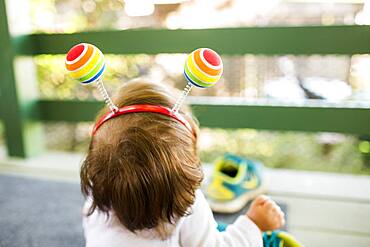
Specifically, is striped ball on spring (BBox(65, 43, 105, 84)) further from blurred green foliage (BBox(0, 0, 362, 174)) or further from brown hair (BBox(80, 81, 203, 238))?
blurred green foliage (BBox(0, 0, 362, 174))

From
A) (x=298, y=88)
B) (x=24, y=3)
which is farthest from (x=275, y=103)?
(x=24, y=3)

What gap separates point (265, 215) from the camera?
2.59 ft

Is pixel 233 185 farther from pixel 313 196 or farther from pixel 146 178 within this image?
pixel 146 178

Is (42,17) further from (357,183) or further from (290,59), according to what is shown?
(357,183)

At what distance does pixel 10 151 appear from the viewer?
1620 millimetres

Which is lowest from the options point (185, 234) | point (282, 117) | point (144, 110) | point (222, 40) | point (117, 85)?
point (117, 85)

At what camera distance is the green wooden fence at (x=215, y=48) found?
1265 mm

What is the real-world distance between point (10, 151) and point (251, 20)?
1230 mm

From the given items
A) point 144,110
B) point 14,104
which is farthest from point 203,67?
point 14,104

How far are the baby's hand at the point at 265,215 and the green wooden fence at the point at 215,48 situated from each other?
0.61 meters

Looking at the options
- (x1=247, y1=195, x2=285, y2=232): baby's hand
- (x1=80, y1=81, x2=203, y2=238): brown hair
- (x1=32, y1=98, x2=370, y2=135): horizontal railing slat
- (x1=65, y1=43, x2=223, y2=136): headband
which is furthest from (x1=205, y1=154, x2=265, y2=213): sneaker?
(x1=65, y1=43, x2=223, y2=136): headband

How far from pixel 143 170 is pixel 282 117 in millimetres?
850

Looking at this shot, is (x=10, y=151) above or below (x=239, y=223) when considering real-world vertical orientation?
below

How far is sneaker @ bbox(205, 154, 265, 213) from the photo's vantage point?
1146 millimetres
